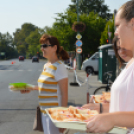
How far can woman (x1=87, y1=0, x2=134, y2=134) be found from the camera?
4.26ft

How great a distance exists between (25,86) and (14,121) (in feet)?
11.5

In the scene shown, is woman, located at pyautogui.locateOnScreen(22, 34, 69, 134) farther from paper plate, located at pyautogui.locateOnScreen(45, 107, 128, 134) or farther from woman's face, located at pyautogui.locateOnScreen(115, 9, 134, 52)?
woman's face, located at pyautogui.locateOnScreen(115, 9, 134, 52)

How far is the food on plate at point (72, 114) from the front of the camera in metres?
1.61

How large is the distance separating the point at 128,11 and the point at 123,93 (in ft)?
1.40

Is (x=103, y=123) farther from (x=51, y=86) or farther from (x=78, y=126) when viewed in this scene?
(x=51, y=86)

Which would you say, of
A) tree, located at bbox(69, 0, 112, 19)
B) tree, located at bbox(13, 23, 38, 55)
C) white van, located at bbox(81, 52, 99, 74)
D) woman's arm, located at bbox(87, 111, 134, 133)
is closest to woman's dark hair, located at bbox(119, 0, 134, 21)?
woman's arm, located at bbox(87, 111, 134, 133)

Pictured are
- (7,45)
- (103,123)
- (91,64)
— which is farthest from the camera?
(7,45)

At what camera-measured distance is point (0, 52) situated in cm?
13075

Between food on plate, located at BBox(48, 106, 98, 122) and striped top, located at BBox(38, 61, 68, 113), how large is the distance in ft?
3.31

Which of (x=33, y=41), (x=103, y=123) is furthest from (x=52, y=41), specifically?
(x=33, y=41)

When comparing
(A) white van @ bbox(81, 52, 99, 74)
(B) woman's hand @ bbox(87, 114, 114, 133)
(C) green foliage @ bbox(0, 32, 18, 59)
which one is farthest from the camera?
(C) green foliage @ bbox(0, 32, 18, 59)

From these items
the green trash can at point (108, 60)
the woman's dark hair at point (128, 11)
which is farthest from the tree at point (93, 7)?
the woman's dark hair at point (128, 11)

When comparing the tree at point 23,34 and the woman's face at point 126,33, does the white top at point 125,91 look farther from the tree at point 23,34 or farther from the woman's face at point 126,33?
the tree at point 23,34

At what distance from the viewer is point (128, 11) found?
1.42 m
